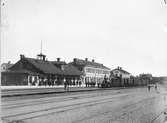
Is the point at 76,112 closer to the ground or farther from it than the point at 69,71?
closer to the ground

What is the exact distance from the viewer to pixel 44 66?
42062mm

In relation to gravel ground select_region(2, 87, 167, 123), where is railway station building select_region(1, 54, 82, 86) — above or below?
above

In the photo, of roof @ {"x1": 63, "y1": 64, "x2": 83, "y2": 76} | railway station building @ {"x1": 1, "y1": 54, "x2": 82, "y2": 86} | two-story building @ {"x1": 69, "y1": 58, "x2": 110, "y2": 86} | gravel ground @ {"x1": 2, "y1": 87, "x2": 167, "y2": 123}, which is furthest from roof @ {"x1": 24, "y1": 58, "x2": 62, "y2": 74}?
gravel ground @ {"x1": 2, "y1": 87, "x2": 167, "y2": 123}

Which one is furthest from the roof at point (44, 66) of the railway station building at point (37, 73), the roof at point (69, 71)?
the roof at point (69, 71)

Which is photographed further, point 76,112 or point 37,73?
point 37,73

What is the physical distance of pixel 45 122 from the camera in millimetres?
6254

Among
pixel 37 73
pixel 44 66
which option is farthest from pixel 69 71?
pixel 37 73

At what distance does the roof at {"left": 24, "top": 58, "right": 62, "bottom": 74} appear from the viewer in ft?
132

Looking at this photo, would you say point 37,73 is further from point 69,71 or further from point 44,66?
point 69,71

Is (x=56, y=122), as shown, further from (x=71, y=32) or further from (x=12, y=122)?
(x=71, y=32)

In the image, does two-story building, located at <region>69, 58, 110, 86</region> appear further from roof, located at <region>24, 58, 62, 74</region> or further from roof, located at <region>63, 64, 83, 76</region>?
roof, located at <region>24, 58, 62, 74</region>

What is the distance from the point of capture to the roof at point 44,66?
132 feet

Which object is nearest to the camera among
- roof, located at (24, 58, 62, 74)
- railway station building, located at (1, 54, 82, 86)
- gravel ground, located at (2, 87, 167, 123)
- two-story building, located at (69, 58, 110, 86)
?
gravel ground, located at (2, 87, 167, 123)

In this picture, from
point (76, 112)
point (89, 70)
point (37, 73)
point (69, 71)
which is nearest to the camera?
point (76, 112)
